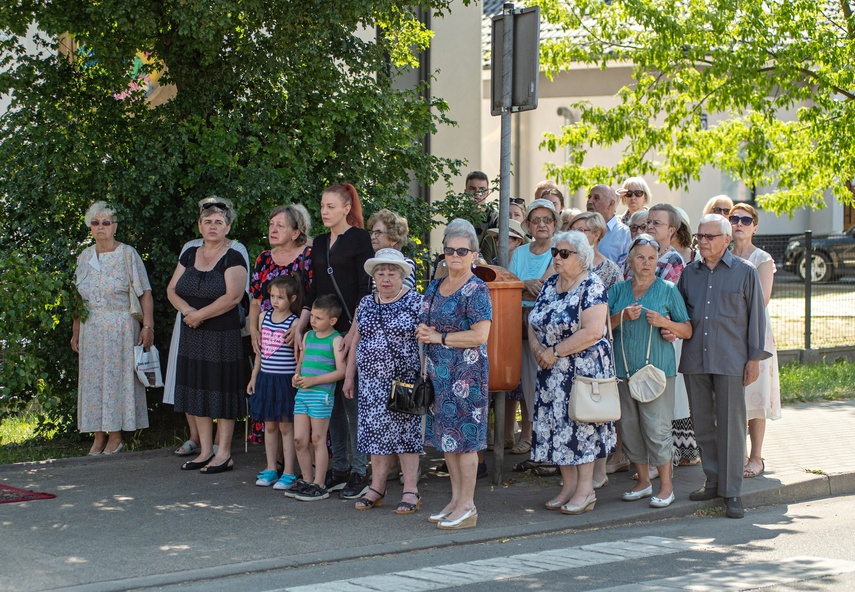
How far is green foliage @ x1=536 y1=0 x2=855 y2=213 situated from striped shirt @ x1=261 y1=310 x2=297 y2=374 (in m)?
9.10

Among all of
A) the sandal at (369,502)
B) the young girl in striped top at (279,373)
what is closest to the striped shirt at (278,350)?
the young girl in striped top at (279,373)

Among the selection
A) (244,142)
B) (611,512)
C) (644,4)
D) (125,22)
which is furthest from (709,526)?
(644,4)

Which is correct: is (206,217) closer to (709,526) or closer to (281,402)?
(281,402)

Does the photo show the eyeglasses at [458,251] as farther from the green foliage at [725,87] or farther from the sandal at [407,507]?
the green foliage at [725,87]

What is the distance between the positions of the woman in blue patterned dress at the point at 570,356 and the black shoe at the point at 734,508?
0.95 meters

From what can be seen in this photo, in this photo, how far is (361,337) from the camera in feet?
26.0

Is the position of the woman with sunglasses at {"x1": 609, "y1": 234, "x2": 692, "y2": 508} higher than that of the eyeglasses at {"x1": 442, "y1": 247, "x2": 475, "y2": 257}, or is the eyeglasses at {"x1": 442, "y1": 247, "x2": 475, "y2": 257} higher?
the eyeglasses at {"x1": 442, "y1": 247, "x2": 475, "y2": 257}

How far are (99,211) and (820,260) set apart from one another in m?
10.4

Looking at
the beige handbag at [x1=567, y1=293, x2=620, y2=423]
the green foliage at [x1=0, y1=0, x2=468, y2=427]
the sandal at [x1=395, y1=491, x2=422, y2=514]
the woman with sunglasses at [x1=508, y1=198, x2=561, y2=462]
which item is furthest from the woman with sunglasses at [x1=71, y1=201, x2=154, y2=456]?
the beige handbag at [x1=567, y1=293, x2=620, y2=423]

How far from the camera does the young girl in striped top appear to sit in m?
8.50

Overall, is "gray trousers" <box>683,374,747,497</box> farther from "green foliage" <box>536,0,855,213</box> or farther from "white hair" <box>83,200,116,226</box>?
"green foliage" <box>536,0,855,213</box>

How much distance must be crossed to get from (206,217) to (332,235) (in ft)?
3.83

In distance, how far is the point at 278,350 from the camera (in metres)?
8.55

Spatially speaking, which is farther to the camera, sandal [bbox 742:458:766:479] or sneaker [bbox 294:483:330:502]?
sandal [bbox 742:458:766:479]
